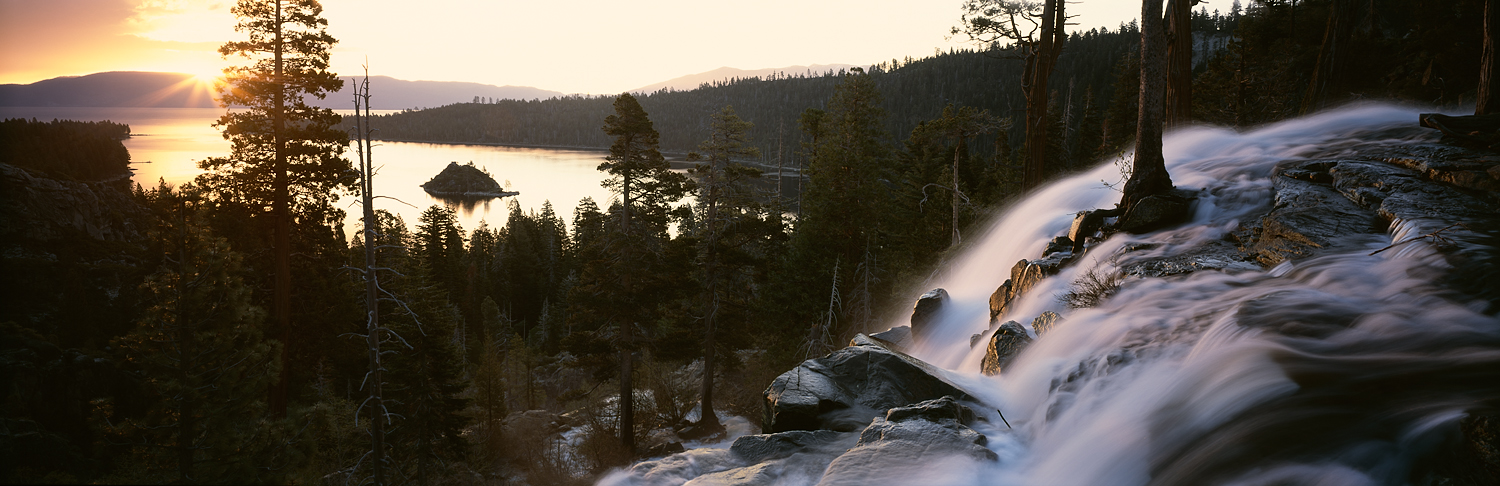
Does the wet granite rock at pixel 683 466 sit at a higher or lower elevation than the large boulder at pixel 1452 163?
lower

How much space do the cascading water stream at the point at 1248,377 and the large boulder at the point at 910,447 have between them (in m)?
0.30

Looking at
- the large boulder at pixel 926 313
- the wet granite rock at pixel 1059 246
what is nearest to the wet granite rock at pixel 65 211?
the large boulder at pixel 926 313

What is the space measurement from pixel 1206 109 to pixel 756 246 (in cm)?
2091

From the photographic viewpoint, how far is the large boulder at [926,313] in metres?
11.4

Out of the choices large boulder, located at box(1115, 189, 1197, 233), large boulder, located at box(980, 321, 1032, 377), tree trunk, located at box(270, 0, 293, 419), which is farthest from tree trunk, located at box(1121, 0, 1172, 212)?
tree trunk, located at box(270, 0, 293, 419)

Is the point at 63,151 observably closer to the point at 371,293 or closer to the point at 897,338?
the point at 371,293

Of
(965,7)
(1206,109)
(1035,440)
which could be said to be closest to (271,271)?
(1035,440)

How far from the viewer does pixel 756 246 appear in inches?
1037

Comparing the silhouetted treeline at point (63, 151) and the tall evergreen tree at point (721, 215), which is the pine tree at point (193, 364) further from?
the tall evergreen tree at point (721, 215)

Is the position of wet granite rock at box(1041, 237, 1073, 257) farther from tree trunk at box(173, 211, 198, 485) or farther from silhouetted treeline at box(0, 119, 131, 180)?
silhouetted treeline at box(0, 119, 131, 180)

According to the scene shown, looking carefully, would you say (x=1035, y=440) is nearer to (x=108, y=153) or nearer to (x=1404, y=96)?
(x=1404, y=96)

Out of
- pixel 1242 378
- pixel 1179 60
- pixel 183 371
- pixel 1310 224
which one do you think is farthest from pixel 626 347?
pixel 1242 378

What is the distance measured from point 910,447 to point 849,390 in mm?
1863

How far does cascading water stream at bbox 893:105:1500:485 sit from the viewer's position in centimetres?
452
